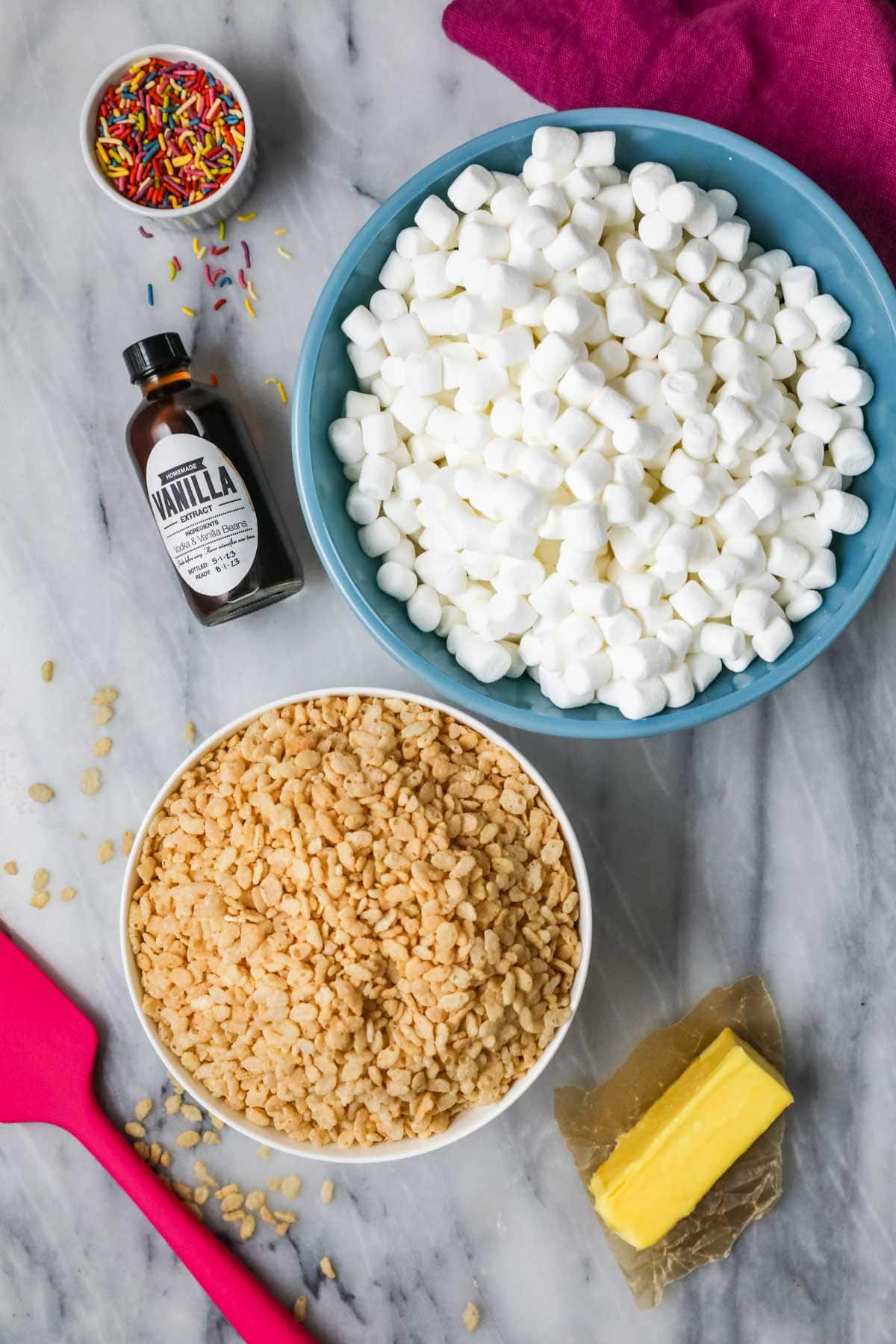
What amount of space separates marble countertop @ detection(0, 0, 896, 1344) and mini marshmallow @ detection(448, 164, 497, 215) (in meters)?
0.27

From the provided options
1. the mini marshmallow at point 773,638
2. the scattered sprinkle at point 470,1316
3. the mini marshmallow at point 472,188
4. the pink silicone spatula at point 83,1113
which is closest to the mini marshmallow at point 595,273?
the mini marshmallow at point 472,188

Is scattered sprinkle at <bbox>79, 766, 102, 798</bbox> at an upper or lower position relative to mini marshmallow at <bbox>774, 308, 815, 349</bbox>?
lower

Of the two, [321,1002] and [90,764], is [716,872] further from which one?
[90,764]

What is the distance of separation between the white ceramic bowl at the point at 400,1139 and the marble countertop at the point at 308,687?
0.38ft

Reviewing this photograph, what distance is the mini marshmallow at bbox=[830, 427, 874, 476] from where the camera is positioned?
3.02 feet

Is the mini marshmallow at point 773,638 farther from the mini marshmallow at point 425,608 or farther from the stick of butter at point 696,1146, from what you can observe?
the stick of butter at point 696,1146

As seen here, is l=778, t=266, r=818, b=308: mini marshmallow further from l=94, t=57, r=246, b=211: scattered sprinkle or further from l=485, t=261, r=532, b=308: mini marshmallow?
l=94, t=57, r=246, b=211: scattered sprinkle

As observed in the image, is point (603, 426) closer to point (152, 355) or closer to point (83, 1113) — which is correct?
point (152, 355)

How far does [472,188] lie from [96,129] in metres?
0.44

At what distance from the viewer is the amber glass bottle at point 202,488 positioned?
1.01 metres

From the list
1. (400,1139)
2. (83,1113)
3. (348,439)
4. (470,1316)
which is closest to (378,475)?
(348,439)

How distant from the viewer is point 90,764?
1.16m

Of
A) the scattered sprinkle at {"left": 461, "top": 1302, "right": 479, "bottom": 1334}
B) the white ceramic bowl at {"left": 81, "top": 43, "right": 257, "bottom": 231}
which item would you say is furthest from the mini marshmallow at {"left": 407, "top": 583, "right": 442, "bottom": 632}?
the scattered sprinkle at {"left": 461, "top": 1302, "right": 479, "bottom": 1334}

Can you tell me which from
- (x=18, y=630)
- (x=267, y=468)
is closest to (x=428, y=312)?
(x=267, y=468)
